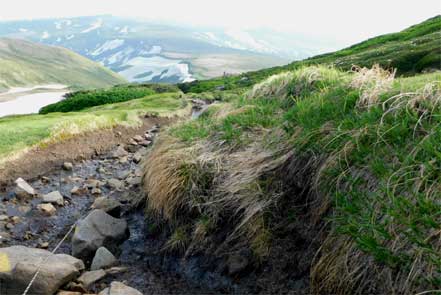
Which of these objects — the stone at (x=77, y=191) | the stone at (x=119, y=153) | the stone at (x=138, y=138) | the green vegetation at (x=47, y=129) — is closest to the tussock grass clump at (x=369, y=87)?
the stone at (x=77, y=191)

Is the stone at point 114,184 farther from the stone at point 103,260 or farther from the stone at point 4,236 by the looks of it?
the stone at point 103,260

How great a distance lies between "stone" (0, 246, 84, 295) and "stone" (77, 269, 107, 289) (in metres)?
0.15

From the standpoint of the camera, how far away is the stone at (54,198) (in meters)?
13.3

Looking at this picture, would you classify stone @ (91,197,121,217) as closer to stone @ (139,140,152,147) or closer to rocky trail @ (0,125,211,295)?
rocky trail @ (0,125,211,295)

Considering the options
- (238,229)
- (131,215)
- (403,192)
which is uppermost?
(403,192)

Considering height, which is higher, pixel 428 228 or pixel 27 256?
pixel 428 228

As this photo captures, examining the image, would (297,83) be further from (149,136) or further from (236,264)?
(149,136)

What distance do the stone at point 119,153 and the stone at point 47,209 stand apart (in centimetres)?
649

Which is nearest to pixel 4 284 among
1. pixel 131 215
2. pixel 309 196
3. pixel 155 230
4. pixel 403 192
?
pixel 155 230

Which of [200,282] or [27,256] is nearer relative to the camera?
[200,282]

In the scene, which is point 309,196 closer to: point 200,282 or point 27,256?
point 200,282

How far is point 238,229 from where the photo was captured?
785cm

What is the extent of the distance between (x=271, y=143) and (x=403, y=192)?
3.60 metres

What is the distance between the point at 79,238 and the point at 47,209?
3.35 meters
